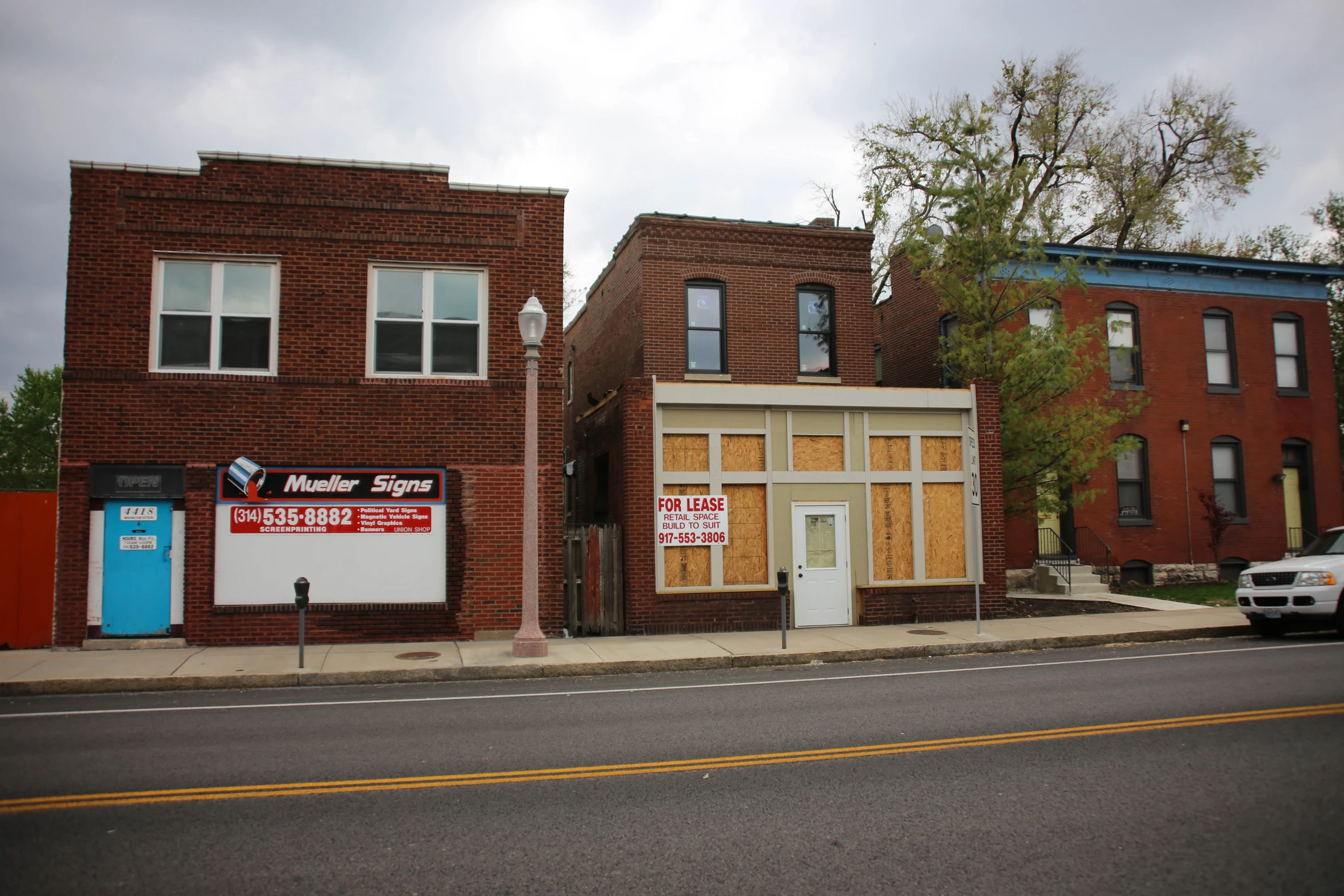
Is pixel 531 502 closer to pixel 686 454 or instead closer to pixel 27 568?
pixel 686 454

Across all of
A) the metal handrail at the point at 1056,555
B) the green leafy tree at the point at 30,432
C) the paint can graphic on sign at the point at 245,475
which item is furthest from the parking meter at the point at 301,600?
the green leafy tree at the point at 30,432

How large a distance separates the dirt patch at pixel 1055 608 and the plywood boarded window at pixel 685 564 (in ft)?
19.3

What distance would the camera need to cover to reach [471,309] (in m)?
14.7

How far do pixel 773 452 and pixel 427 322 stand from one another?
6283mm

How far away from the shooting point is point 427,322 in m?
14.5

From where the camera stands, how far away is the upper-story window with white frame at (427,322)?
14383 millimetres

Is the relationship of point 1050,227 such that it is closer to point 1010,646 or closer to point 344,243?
point 1010,646

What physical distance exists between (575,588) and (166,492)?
6996 mm

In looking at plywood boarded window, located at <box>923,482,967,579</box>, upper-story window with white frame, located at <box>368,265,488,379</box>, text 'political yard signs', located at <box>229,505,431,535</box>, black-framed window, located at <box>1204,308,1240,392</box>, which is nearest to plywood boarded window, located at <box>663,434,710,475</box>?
upper-story window with white frame, located at <box>368,265,488,379</box>

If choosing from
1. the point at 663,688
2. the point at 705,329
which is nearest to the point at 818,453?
the point at 705,329

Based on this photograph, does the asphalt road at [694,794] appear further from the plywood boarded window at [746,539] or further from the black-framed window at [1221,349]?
the black-framed window at [1221,349]

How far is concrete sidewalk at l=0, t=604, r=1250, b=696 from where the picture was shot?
35.5 ft

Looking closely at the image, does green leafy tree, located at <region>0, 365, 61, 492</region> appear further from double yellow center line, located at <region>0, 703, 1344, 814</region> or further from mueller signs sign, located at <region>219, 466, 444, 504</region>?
double yellow center line, located at <region>0, 703, 1344, 814</region>

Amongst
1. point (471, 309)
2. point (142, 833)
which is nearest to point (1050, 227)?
point (471, 309)
